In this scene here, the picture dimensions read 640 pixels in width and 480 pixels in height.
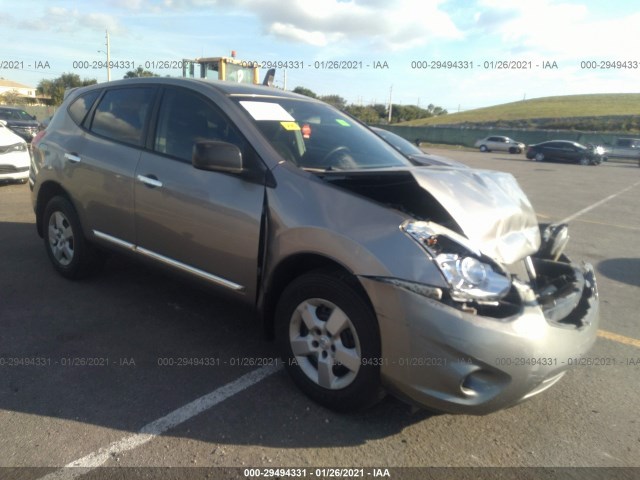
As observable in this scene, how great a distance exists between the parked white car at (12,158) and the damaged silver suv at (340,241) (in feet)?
22.4

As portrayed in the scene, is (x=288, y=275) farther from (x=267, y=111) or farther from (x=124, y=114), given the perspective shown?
(x=124, y=114)

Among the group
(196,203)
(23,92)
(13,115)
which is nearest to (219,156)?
(196,203)

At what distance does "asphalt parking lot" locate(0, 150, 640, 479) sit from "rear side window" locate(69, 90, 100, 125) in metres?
1.61

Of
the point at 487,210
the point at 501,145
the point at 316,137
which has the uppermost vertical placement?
the point at 501,145

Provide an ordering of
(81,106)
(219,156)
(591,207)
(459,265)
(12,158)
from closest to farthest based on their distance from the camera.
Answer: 1. (459,265)
2. (219,156)
3. (81,106)
4. (12,158)
5. (591,207)

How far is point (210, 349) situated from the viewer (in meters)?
3.63

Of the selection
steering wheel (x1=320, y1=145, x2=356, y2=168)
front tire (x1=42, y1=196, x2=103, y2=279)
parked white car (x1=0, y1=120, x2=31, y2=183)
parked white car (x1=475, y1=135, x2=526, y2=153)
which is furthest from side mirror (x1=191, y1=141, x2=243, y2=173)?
parked white car (x1=475, y1=135, x2=526, y2=153)

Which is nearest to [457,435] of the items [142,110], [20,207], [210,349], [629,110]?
[210,349]

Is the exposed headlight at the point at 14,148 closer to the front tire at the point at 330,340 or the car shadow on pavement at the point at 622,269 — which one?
the front tire at the point at 330,340

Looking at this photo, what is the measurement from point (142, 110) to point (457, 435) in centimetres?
326

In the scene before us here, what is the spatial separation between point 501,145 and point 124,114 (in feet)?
132

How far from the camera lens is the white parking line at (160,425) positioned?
7.88 ft

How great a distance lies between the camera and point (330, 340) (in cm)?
284

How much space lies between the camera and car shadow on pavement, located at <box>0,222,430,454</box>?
2.78 meters
